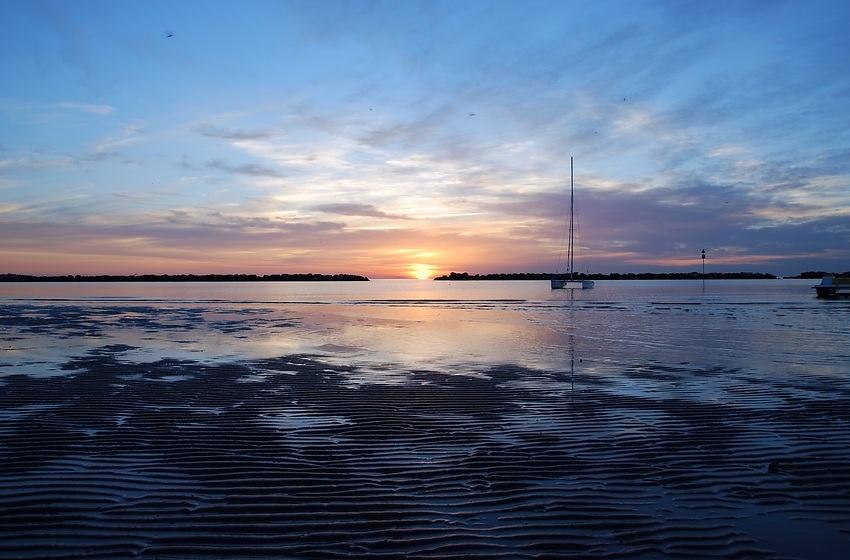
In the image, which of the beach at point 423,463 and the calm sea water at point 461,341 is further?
the calm sea water at point 461,341

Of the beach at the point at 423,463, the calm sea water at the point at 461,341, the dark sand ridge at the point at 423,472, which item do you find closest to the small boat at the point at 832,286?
the calm sea water at the point at 461,341

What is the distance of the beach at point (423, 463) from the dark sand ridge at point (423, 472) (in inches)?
1.2

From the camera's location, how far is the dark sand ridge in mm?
5109

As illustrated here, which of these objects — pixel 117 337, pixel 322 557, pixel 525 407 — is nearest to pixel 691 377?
pixel 525 407

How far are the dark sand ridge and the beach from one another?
3 cm

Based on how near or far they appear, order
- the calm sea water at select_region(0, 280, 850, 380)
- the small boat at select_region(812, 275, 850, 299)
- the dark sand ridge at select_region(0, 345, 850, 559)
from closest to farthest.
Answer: the dark sand ridge at select_region(0, 345, 850, 559) → the calm sea water at select_region(0, 280, 850, 380) → the small boat at select_region(812, 275, 850, 299)

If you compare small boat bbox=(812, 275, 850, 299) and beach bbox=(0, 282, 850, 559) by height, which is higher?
small boat bbox=(812, 275, 850, 299)

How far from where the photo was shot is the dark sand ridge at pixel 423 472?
511cm

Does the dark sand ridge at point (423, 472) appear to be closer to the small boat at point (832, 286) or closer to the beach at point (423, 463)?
the beach at point (423, 463)

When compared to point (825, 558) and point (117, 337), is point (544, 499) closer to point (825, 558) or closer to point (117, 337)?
point (825, 558)

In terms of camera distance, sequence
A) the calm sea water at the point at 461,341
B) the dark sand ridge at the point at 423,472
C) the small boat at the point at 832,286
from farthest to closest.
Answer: the small boat at the point at 832,286 < the calm sea water at the point at 461,341 < the dark sand ridge at the point at 423,472

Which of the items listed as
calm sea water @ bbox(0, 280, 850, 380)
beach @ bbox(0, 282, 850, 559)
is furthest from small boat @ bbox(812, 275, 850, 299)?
beach @ bbox(0, 282, 850, 559)

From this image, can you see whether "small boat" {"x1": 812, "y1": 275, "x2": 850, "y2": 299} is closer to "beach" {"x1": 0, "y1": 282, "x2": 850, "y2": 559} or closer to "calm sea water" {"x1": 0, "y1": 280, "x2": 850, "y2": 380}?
"calm sea water" {"x1": 0, "y1": 280, "x2": 850, "y2": 380}

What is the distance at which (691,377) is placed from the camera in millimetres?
13820
